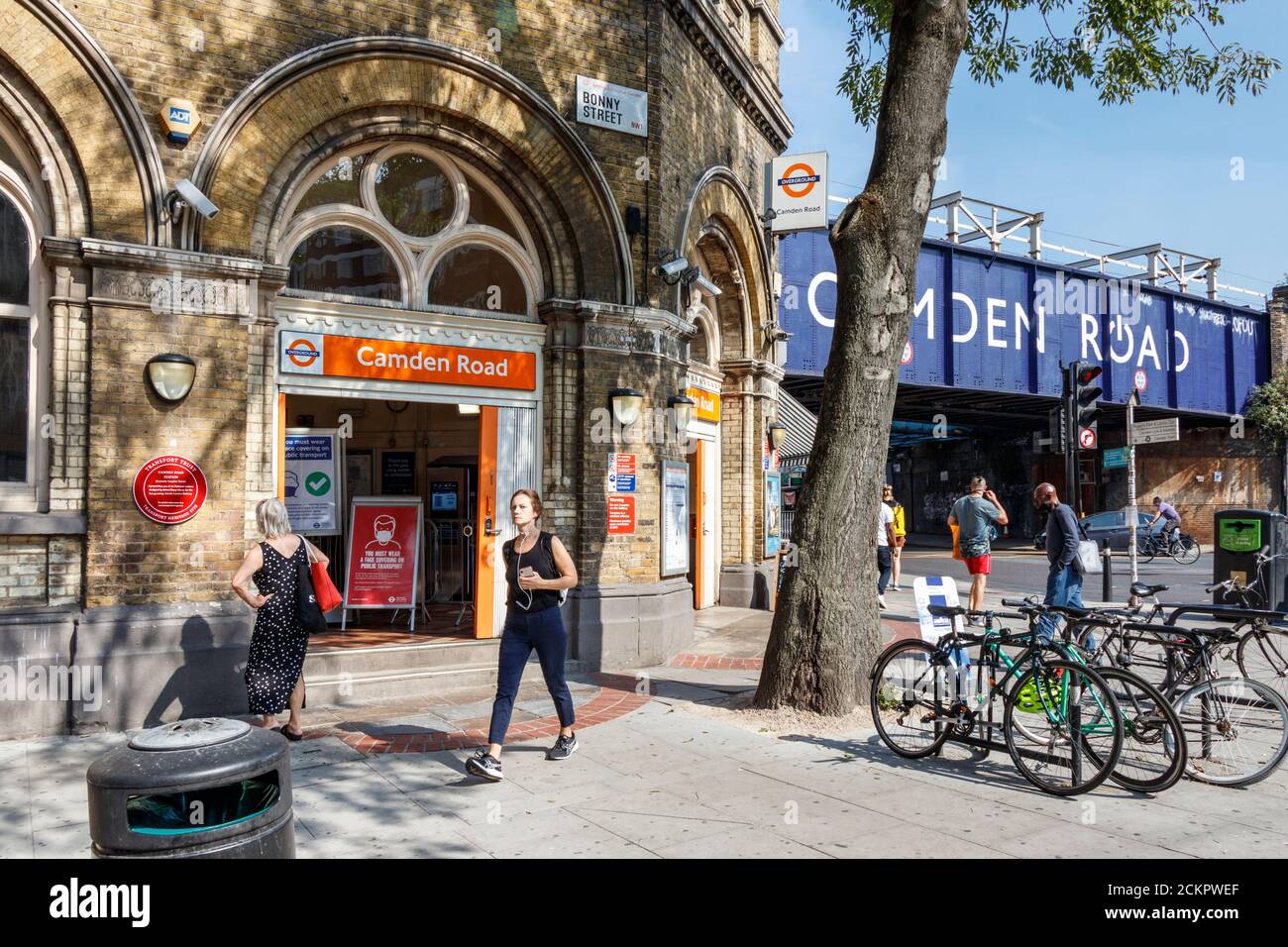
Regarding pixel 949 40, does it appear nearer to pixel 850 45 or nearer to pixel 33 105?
pixel 850 45

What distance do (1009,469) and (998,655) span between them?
110 feet

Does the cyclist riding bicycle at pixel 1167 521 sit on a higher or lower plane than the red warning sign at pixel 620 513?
lower

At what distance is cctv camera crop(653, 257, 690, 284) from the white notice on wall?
131 centimetres

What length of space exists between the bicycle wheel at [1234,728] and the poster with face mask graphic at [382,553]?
7.23m

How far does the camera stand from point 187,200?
25.0 feet

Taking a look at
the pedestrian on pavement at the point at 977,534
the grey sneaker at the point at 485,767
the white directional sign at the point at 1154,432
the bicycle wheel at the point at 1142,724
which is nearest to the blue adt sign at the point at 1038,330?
the white directional sign at the point at 1154,432

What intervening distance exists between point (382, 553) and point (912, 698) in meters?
6.06

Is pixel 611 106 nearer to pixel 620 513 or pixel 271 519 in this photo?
pixel 620 513

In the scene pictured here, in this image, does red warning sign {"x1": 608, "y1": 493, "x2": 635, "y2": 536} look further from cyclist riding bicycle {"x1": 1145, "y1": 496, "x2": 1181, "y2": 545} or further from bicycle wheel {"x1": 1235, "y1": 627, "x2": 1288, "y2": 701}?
cyclist riding bicycle {"x1": 1145, "y1": 496, "x2": 1181, "y2": 545}

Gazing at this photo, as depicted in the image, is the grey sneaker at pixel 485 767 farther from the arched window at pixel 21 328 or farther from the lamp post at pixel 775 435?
the lamp post at pixel 775 435

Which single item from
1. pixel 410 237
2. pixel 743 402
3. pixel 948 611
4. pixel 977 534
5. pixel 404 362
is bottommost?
pixel 948 611

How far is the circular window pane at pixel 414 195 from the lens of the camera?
919cm

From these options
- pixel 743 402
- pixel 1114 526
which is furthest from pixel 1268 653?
pixel 1114 526

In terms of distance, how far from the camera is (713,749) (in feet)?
21.9
